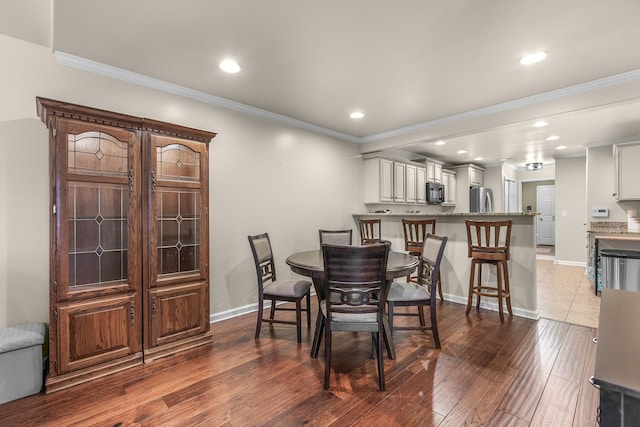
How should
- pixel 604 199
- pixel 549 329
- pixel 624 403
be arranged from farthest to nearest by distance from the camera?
pixel 604 199
pixel 549 329
pixel 624 403

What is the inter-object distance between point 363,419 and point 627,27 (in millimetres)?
3135

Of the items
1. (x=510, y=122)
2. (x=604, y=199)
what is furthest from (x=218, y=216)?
(x=604, y=199)

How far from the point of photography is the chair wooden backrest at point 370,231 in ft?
14.7

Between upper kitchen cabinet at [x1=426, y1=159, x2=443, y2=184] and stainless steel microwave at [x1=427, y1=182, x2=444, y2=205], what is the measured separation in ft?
0.36

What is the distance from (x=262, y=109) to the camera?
376 centimetres

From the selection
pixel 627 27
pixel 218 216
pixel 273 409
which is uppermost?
pixel 627 27

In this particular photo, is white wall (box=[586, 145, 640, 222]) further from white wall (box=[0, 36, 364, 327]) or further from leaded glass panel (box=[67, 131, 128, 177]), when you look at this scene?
leaded glass panel (box=[67, 131, 128, 177])

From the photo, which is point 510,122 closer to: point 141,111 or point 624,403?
point 624,403

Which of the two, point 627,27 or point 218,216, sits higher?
point 627,27

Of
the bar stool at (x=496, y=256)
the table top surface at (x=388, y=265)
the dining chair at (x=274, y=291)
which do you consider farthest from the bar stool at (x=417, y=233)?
the dining chair at (x=274, y=291)

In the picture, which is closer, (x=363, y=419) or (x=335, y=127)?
(x=363, y=419)

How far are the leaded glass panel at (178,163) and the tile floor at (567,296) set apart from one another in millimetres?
4069

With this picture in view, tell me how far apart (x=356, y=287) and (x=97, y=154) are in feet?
7.11

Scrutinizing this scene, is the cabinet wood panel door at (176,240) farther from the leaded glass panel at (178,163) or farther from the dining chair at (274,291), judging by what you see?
the dining chair at (274,291)
